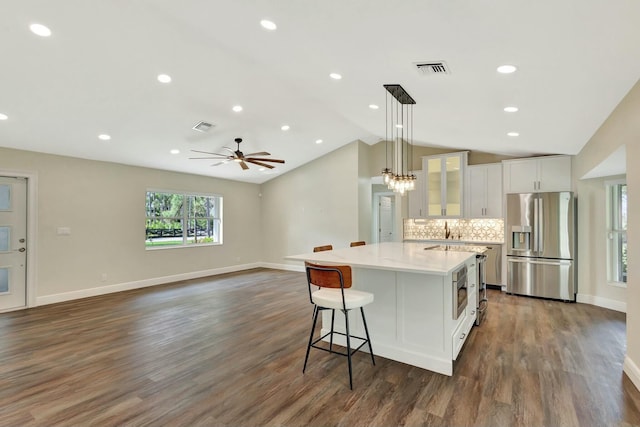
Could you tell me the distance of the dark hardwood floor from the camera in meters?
2.13

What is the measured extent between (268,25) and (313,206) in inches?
220

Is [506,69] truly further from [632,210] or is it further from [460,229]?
[460,229]

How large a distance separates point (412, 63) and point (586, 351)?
3251mm

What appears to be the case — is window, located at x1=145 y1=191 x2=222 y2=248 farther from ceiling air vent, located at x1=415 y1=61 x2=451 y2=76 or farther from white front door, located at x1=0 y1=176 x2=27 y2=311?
ceiling air vent, located at x1=415 y1=61 x2=451 y2=76

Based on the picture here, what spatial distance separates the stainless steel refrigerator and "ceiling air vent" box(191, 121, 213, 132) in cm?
522

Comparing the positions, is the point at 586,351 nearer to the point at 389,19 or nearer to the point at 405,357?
the point at 405,357

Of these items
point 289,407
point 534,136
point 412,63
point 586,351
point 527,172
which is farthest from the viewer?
point 527,172

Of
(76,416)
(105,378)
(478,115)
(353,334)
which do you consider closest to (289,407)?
(353,334)

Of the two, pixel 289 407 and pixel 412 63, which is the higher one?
pixel 412 63

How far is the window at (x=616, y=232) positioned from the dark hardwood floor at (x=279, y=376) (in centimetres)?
65

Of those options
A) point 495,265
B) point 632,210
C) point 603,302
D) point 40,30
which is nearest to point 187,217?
point 40,30

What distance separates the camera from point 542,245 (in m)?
5.14

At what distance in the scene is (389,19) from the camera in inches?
81.4

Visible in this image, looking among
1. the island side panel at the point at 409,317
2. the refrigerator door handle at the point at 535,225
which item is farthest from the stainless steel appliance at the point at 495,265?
the island side panel at the point at 409,317
